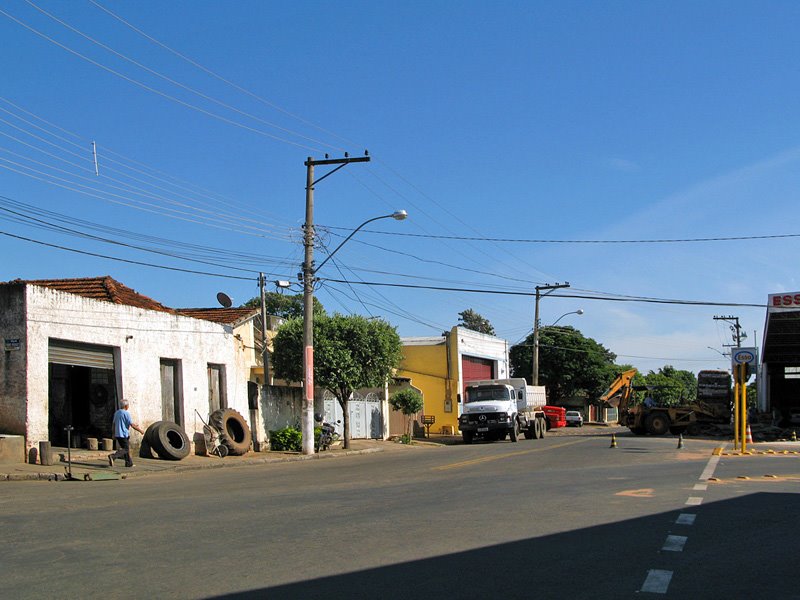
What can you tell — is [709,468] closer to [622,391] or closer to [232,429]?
[232,429]

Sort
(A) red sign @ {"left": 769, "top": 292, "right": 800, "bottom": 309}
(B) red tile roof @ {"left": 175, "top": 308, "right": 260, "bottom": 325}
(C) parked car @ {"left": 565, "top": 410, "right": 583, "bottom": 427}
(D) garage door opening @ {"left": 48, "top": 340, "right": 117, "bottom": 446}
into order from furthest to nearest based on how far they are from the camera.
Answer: (C) parked car @ {"left": 565, "top": 410, "right": 583, "bottom": 427} < (A) red sign @ {"left": 769, "top": 292, "right": 800, "bottom": 309} < (B) red tile roof @ {"left": 175, "top": 308, "right": 260, "bottom": 325} < (D) garage door opening @ {"left": 48, "top": 340, "right": 117, "bottom": 446}

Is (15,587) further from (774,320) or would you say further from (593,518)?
(774,320)

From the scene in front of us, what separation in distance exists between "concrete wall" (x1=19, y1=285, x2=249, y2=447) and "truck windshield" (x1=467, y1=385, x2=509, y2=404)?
1150 cm

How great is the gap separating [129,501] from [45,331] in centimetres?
908

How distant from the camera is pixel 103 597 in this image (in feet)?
22.6

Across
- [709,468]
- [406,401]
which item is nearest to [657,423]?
[406,401]

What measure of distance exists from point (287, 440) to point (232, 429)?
8.45 feet

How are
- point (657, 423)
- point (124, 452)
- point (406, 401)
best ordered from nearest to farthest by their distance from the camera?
1. point (124, 452)
2. point (406, 401)
3. point (657, 423)

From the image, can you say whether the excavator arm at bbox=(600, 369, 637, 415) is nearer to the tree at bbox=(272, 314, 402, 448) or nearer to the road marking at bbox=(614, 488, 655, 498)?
the tree at bbox=(272, 314, 402, 448)

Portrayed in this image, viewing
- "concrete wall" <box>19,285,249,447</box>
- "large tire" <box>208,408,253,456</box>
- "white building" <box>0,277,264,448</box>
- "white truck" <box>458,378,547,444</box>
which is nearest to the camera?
"white building" <box>0,277,264,448</box>

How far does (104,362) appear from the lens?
926 inches

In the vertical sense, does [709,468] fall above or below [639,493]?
below

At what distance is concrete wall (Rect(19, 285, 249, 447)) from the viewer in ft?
67.0

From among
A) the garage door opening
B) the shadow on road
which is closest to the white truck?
the garage door opening
